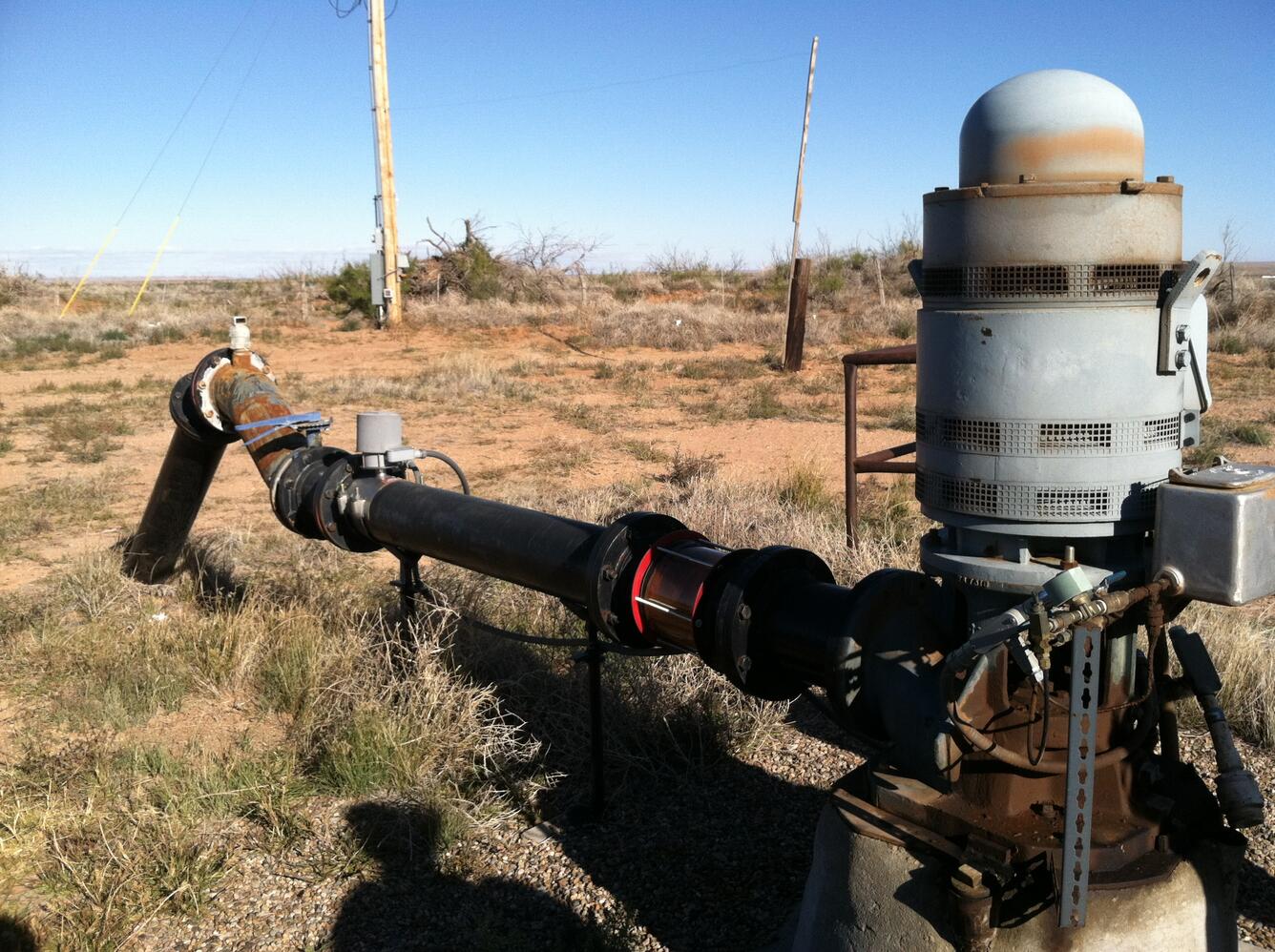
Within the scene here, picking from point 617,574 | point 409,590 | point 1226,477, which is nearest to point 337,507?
point 409,590

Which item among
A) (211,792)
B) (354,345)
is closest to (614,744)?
(211,792)

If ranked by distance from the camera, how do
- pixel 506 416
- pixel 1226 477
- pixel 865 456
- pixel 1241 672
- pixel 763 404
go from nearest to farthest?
pixel 1226 477 → pixel 1241 672 → pixel 865 456 → pixel 763 404 → pixel 506 416

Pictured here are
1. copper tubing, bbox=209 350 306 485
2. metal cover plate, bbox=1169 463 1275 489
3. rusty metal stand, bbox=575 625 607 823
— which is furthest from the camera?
copper tubing, bbox=209 350 306 485

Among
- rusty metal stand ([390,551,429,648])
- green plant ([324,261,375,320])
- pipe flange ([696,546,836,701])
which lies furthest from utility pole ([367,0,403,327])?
pipe flange ([696,546,836,701])

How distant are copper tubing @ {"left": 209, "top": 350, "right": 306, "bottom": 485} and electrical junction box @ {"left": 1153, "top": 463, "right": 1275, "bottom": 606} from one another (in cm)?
330

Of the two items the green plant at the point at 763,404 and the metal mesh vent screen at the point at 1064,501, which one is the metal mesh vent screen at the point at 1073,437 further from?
the green plant at the point at 763,404

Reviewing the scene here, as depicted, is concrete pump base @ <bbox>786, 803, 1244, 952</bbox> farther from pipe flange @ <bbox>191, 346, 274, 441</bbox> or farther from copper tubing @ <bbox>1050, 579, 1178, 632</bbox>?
pipe flange @ <bbox>191, 346, 274, 441</bbox>

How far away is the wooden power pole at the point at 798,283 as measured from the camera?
53.7 feet

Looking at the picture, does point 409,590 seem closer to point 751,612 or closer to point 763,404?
point 751,612

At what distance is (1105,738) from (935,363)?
2.80 feet

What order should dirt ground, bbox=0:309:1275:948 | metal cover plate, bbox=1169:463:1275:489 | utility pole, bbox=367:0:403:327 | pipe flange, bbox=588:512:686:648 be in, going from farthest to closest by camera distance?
utility pole, bbox=367:0:403:327 → dirt ground, bbox=0:309:1275:948 → pipe flange, bbox=588:512:686:648 → metal cover plate, bbox=1169:463:1275:489

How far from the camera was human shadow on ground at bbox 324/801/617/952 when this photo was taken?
306cm

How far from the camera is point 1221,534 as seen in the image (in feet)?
6.68

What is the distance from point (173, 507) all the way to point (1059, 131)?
463 centimetres
